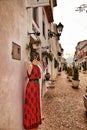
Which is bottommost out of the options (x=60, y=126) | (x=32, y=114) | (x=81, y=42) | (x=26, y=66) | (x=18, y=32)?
(x=60, y=126)

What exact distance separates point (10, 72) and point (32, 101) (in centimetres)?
99

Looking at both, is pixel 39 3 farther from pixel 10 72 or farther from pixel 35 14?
pixel 35 14

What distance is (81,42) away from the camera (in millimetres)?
61031

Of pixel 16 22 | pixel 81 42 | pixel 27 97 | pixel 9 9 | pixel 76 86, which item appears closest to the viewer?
pixel 9 9

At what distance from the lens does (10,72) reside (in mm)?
3068

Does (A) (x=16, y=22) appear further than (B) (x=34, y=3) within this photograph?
No

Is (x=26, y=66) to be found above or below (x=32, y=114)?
above

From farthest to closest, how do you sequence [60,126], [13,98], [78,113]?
[78,113], [60,126], [13,98]

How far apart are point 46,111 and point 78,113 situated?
102cm

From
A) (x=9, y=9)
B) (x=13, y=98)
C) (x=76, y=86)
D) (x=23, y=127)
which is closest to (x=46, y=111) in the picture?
(x=23, y=127)

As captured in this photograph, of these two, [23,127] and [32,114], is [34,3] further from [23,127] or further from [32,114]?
[23,127]

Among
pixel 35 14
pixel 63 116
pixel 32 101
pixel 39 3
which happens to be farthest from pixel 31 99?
pixel 35 14

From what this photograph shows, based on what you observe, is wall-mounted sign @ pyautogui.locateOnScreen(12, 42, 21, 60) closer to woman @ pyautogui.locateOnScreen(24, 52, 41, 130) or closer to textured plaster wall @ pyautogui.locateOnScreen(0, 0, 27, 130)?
textured plaster wall @ pyautogui.locateOnScreen(0, 0, 27, 130)

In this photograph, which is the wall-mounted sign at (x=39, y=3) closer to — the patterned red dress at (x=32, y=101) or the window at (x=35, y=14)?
the patterned red dress at (x=32, y=101)
